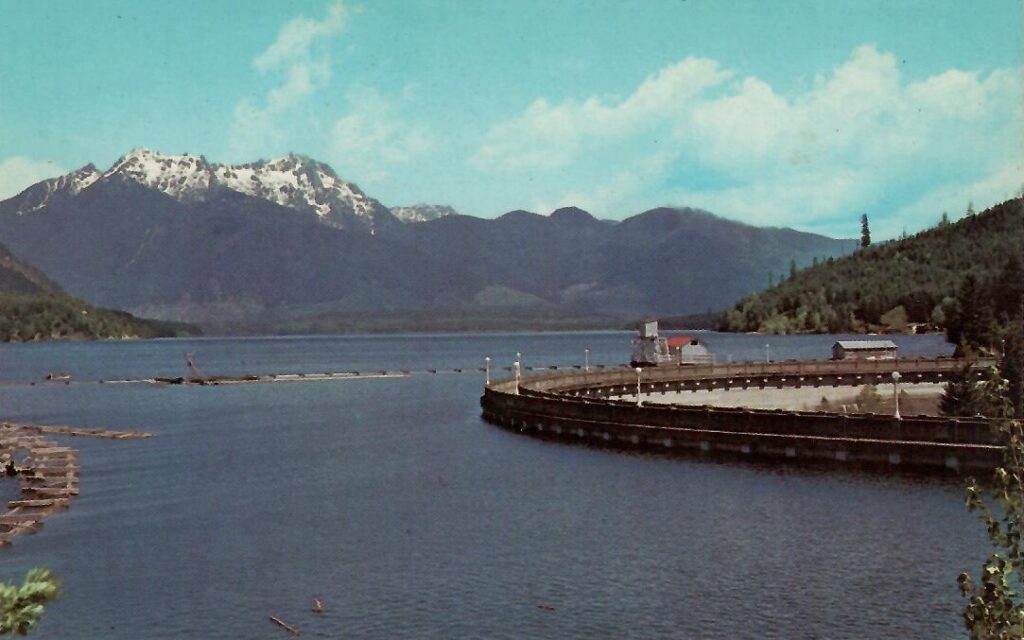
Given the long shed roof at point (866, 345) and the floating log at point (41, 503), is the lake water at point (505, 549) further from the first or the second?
the long shed roof at point (866, 345)

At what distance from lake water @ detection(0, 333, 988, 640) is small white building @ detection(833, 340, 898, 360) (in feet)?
230

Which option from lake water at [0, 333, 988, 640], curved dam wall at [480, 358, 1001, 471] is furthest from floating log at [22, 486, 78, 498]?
curved dam wall at [480, 358, 1001, 471]

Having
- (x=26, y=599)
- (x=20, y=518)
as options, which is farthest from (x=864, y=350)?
(x=26, y=599)

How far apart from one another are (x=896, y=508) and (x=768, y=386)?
56.9 meters

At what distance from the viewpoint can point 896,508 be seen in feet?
169

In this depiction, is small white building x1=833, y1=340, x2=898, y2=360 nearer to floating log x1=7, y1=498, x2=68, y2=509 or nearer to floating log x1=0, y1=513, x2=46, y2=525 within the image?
floating log x1=7, y1=498, x2=68, y2=509

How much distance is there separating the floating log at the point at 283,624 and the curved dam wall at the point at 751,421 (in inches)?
940

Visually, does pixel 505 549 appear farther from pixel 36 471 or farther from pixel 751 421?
pixel 36 471

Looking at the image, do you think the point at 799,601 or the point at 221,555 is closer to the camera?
the point at 799,601

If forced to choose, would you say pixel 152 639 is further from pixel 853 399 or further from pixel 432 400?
pixel 432 400

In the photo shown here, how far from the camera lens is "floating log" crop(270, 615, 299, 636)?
3531cm

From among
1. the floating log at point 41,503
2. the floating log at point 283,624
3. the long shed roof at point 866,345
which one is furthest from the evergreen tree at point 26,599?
the long shed roof at point 866,345

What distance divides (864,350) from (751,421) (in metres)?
77.5

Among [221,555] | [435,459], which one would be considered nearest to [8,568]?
[221,555]
